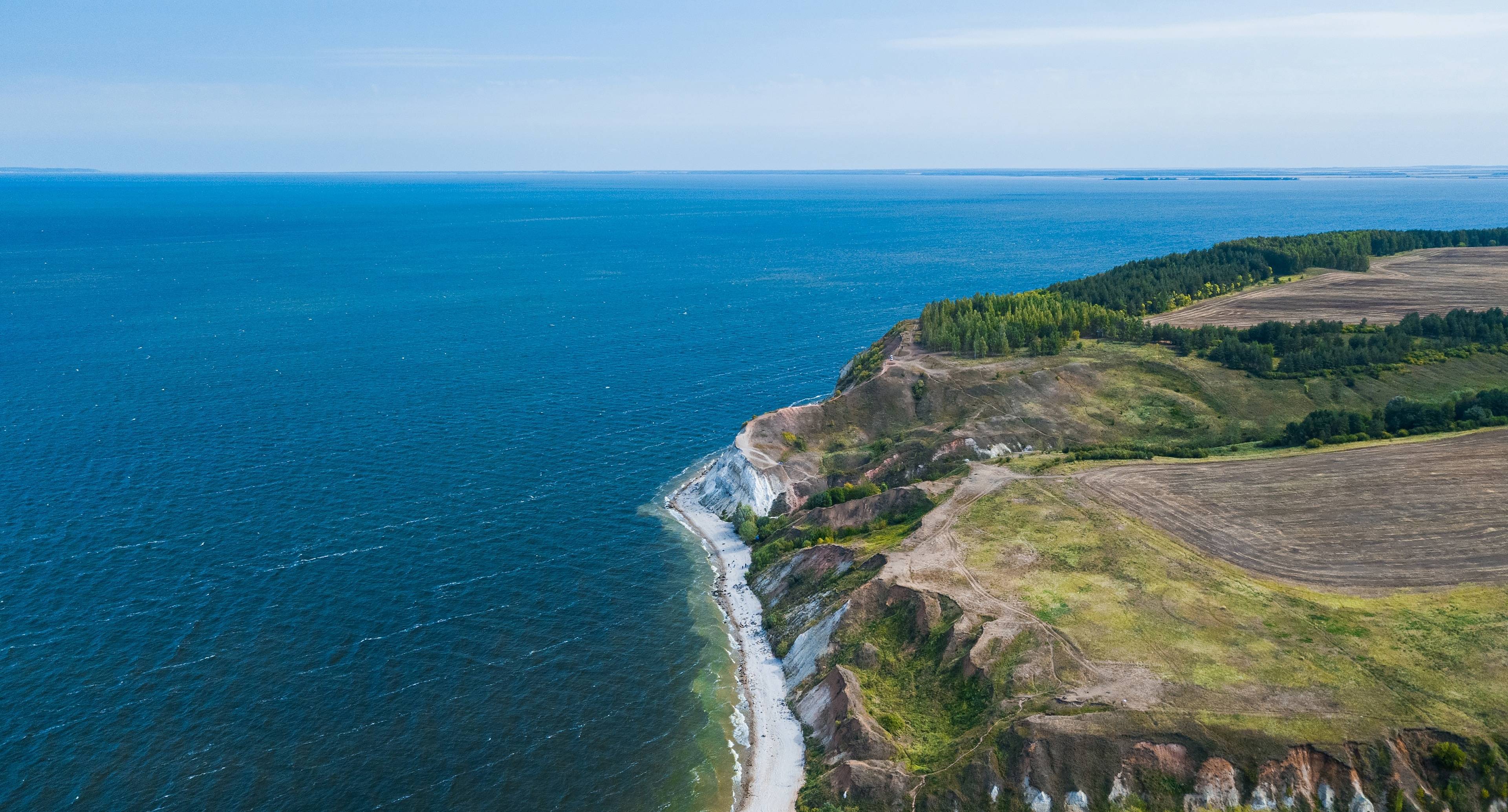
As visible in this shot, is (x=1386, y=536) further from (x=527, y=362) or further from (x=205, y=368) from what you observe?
(x=205, y=368)

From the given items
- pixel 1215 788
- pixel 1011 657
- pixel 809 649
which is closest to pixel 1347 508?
pixel 1011 657

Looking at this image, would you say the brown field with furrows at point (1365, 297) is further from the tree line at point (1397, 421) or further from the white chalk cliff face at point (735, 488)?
the white chalk cliff face at point (735, 488)

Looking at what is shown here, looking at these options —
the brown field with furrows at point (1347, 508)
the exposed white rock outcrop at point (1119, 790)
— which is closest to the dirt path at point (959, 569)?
the exposed white rock outcrop at point (1119, 790)

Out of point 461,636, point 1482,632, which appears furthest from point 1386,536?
point 461,636

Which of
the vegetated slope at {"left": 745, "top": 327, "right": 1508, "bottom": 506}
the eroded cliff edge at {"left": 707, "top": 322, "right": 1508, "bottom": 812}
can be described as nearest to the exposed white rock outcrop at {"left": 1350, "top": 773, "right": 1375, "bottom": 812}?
the eroded cliff edge at {"left": 707, "top": 322, "right": 1508, "bottom": 812}

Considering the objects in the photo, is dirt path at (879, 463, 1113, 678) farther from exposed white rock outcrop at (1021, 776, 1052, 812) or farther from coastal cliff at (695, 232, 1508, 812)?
exposed white rock outcrop at (1021, 776, 1052, 812)
